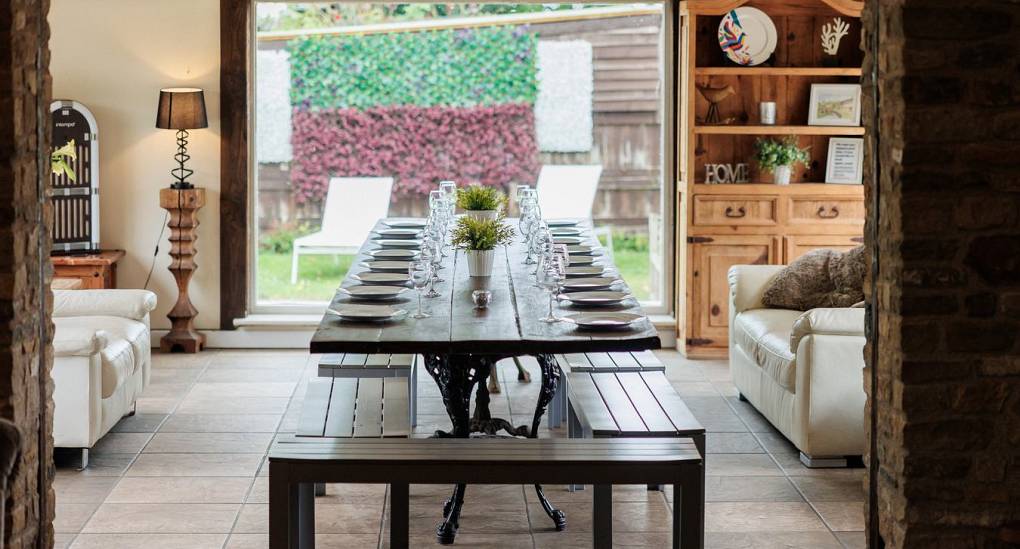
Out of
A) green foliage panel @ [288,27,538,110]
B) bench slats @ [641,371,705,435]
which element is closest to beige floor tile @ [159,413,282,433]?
bench slats @ [641,371,705,435]

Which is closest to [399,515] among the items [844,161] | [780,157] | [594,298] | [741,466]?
[594,298]

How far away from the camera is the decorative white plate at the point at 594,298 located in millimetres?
4621

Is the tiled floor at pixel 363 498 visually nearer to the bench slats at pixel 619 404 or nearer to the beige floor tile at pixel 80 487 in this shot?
the beige floor tile at pixel 80 487

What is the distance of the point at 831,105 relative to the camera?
26.2 ft

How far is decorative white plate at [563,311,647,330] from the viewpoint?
4.19 meters

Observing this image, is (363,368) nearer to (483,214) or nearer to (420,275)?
(420,275)

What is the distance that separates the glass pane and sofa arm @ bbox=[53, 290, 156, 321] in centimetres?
352

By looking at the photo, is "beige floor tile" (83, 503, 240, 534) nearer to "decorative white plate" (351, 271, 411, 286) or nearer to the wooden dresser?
"decorative white plate" (351, 271, 411, 286)

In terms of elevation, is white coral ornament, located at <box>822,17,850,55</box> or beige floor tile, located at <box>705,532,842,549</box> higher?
white coral ornament, located at <box>822,17,850,55</box>

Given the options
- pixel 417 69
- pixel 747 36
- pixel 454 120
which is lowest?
pixel 454 120

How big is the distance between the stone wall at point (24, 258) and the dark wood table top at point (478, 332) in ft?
2.82

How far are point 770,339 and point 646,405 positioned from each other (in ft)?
5.30

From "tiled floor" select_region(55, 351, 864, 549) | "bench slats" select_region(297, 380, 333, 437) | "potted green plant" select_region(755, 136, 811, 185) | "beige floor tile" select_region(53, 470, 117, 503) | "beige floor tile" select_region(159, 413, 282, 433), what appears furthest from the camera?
"potted green plant" select_region(755, 136, 811, 185)

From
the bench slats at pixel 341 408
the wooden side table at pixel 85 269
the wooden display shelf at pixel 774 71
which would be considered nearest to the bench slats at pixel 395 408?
the bench slats at pixel 341 408
